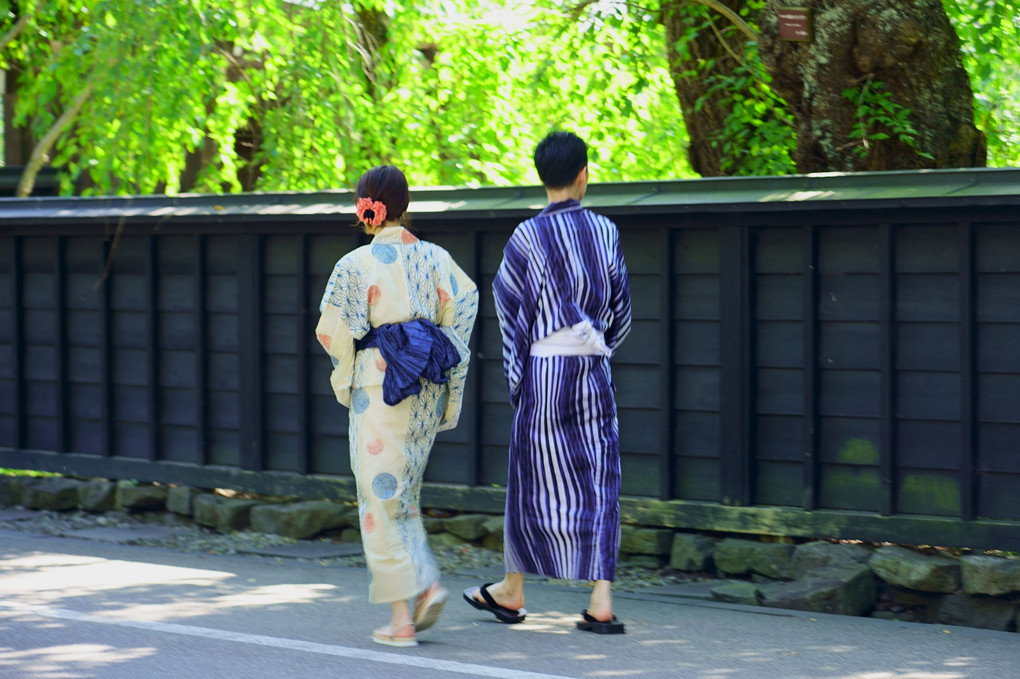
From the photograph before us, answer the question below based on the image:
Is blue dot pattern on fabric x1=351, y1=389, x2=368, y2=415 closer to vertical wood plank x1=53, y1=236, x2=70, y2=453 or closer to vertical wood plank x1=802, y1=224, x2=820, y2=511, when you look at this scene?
vertical wood plank x1=802, y1=224, x2=820, y2=511

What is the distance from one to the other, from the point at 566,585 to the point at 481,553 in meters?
0.71

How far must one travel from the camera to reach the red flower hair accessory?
479cm

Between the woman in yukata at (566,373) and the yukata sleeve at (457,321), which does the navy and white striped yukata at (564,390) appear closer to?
the woman in yukata at (566,373)

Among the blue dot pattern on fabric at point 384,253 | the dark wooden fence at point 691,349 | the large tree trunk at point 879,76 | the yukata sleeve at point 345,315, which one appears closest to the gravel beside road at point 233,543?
the dark wooden fence at point 691,349

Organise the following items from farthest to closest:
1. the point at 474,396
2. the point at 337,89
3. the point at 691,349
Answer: the point at 337,89 → the point at 474,396 → the point at 691,349

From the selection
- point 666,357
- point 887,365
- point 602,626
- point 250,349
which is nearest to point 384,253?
point 602,626

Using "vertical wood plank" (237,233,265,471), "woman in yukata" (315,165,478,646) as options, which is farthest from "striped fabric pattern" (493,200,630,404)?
"vertical wood plank" (237,233,265,471)

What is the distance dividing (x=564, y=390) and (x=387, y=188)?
1073mm

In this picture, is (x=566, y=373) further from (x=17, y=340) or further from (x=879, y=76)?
(x=17, y=340)

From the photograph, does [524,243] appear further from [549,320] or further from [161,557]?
[161,557]

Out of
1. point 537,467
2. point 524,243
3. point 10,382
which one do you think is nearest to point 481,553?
point 537,467

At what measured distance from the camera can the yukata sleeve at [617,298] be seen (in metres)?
5.00

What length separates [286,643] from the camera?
4.85 meters

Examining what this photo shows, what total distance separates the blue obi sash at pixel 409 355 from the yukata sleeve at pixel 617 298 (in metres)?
0.73
